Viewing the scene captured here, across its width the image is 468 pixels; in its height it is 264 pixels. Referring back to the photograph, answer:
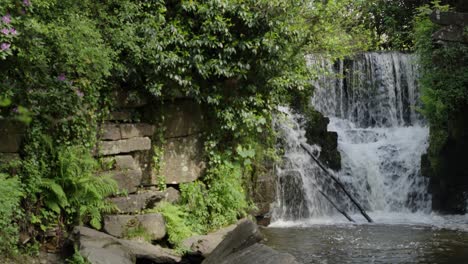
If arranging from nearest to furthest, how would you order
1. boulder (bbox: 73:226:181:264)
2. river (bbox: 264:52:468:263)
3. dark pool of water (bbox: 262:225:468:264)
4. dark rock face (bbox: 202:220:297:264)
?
boulder (bbox: 73:226:181:264)
dark rock face (bbox: 202:220:297:264)
dark pool of water (bbox: 262:225:468:264)
river (bbox: 264:52:468:263)

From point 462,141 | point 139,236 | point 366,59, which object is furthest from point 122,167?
point 366,59

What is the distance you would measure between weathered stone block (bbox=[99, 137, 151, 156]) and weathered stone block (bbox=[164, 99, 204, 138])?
67 centimetres

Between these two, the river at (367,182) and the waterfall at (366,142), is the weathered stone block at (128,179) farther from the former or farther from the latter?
the waterfall at (366,142)

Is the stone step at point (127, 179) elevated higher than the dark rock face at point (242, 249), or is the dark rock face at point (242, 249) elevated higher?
the stone step at point (127, 179)

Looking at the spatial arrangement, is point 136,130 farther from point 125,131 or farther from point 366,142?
point 366,142

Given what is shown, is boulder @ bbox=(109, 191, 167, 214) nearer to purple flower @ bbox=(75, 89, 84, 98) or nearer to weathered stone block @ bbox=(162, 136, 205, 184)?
weathered stone block @ bbox=(162, 136, 205, 184)

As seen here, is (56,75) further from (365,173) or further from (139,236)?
(365,173)

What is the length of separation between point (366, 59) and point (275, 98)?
371 inches

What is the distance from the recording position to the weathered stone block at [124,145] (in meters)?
8.36

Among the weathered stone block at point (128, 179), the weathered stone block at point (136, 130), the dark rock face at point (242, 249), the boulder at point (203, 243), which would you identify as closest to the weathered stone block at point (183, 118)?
the weathered stone block at point (136, 130)

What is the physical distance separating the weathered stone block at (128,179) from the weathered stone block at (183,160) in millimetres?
789

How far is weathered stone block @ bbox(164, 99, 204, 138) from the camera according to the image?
9547 mm

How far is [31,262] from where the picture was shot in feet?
22.5

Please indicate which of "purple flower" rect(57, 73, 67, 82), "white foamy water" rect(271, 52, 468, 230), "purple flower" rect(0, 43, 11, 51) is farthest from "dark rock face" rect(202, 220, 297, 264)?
"white foamy water" rect(271, 52, 468, 230)
